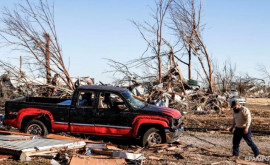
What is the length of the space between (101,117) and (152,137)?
157 cm

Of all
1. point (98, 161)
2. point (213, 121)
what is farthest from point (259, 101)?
point (98, 161)

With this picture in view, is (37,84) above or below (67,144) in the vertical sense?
above

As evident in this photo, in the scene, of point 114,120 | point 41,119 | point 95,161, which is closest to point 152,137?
point 114,120

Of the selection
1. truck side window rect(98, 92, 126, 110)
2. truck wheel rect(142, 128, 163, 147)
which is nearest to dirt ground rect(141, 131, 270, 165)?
truck wheel rect(142, 128, 163, 147)

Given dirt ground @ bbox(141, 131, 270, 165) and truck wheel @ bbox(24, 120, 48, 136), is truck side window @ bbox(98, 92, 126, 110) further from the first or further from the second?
truck wheel @ bbox(24, 120, 48, 136)

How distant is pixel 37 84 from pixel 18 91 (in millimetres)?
2121

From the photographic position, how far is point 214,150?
9.23 m

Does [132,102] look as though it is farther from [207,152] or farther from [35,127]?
[35,127]

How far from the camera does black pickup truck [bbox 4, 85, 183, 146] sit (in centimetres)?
934

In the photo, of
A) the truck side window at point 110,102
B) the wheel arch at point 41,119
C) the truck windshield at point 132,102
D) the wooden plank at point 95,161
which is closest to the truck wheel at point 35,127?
the wheel arch at point 41,119

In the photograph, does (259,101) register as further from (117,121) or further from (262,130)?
(117,121)

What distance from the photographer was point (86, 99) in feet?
33.0

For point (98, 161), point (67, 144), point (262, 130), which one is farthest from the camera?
point (262, 130)

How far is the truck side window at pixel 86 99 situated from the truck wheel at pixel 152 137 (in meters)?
1.87
